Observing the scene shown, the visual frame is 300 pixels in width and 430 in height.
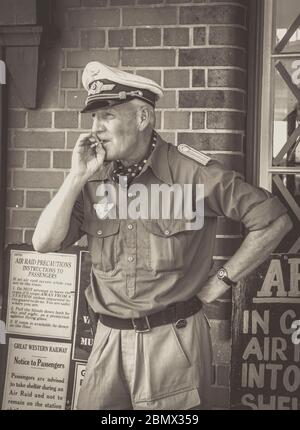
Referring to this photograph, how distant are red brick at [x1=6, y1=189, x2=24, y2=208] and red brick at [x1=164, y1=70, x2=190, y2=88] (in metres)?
0.94

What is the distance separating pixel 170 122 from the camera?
3.46 metres

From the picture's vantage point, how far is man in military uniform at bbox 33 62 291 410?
3348 millimetres

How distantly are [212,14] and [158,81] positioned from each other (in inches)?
16.2

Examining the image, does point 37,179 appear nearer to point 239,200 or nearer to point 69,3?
point 69,3

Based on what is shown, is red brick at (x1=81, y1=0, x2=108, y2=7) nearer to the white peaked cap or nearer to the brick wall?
the brick wall

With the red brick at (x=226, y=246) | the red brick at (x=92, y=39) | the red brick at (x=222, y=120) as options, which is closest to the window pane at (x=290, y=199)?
the red brick at (x=226, y=246)

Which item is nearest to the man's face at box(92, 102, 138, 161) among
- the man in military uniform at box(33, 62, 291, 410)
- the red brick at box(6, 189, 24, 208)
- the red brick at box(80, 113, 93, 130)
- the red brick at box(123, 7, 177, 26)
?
the man in military uniform at box(33, 62, 291, 410)

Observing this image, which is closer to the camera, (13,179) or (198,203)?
(198,203)

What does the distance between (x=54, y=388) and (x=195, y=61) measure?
5.91 feet

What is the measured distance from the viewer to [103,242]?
3.44 meters

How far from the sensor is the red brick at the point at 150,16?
3447 millimetres

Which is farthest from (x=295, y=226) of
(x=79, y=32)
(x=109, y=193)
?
(x=79, y=32)

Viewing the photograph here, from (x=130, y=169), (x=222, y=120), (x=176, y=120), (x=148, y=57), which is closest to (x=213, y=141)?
(x=222, y=120)
